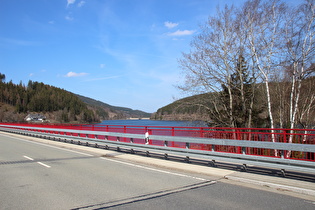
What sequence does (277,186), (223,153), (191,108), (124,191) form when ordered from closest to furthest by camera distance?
(124,191) → (277,186) → (223,153) → (191,108)

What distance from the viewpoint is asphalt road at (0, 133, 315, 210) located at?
5.19m

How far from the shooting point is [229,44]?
1972 centimetres

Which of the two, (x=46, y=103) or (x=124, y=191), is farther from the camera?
(x=46, y=103)

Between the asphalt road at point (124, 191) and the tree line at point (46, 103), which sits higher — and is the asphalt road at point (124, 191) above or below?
below

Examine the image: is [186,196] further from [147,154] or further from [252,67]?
[252,67]

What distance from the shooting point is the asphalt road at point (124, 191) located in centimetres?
519

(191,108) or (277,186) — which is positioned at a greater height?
(191,108)

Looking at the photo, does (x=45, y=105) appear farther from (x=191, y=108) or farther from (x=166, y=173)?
(x=166, y=173)

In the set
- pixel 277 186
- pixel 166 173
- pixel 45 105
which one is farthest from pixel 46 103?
pixel 277 186

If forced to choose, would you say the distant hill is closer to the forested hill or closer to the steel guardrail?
the steel guardrail

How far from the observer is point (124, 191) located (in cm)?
624

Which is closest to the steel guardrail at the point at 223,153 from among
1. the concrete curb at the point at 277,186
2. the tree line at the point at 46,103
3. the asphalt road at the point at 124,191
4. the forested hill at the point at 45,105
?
the concrete curb at the point at 277,186

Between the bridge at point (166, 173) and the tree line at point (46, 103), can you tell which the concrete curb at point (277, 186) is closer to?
the bridge at point (166, 173)

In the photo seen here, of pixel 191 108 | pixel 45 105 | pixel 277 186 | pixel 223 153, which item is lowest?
pixel 277 186
